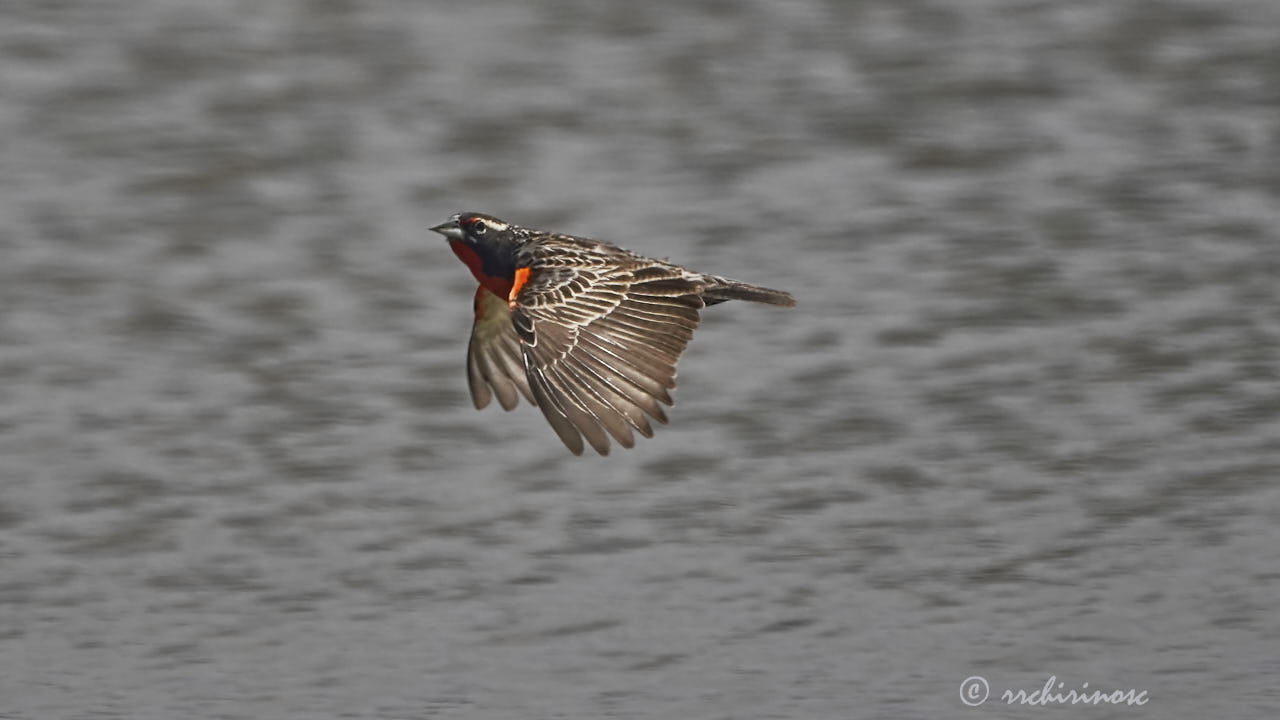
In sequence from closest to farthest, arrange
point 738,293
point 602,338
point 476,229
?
point 602,338 → point 738,293 → point 476,229

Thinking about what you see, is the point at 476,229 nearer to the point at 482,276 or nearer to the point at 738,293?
the point at 482,276

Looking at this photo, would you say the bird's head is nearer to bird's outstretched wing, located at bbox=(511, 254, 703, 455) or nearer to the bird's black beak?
the bird's black beak

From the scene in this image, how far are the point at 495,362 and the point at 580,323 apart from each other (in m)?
0.98

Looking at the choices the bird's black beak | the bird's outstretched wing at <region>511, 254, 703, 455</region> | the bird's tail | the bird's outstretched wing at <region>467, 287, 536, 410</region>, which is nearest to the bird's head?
the bird's black beak

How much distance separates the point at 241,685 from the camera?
27.7 feet

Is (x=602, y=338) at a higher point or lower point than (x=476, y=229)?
lower

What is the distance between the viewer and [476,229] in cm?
839

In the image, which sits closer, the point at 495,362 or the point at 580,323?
the point at 580,323

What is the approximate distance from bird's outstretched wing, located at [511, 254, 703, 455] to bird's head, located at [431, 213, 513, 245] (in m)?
0.32

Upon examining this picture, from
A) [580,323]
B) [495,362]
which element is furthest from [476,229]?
[580,323]

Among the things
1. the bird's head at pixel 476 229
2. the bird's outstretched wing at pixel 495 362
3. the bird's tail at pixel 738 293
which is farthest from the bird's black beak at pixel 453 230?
the bird's tail at pixel 738 293

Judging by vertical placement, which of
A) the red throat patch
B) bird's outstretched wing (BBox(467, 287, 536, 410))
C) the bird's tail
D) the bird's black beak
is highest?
the bird's black beak

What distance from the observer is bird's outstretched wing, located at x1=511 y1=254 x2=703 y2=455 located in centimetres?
698

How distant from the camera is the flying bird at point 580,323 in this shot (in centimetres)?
704
